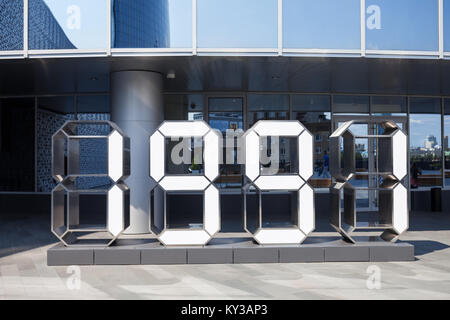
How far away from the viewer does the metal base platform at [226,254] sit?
24.2ft

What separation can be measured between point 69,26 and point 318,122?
25.9 feet

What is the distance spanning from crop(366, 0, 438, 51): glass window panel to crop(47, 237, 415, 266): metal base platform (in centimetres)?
394

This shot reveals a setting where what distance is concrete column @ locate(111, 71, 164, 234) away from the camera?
9930 mm

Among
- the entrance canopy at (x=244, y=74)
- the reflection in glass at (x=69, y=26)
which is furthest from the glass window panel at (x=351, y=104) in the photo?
the reflection in glass at (x=69, y=26)

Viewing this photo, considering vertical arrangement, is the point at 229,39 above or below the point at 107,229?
above

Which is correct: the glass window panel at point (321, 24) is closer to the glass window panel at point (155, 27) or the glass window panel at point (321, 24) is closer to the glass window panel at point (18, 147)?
the glass window panel at point (155, 27)

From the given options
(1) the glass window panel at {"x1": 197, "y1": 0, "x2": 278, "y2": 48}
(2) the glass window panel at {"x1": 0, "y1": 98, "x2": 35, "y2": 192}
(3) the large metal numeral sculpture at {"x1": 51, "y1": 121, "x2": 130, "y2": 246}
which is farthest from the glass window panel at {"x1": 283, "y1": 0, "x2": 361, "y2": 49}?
(2) the glass window panel at {"x1": 0, "y1": 98, "x2": 35, "y2": 192}
